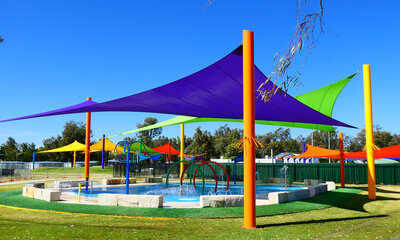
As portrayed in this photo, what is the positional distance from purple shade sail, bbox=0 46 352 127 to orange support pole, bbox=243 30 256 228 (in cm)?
102

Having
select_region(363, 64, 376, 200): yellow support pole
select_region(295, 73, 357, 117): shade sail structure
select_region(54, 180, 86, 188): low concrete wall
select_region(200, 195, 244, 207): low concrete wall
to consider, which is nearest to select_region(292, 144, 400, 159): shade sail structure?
select_region(295, 73, 357, 117): shade sail structure

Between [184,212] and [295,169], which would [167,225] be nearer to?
[184,212]

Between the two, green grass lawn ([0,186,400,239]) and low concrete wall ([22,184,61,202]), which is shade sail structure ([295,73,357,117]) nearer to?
green grass lawn ([0,186,400,239])

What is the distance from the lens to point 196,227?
21.9ft

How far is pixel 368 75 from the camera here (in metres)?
12.1

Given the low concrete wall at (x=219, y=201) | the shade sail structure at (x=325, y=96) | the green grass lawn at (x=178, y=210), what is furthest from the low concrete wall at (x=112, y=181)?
the shade sail structure at (x=325, y=96)

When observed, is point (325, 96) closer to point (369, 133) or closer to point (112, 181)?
point (369, 133)

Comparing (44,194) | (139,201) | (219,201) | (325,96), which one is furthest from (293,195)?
(44,194)

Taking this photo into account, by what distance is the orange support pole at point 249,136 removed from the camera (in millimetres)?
6621

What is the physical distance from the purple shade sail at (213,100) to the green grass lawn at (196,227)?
301cm

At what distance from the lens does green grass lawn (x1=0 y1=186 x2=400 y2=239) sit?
5.90 meters

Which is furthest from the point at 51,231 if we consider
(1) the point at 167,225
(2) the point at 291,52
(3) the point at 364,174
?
(3) the point at 364,174

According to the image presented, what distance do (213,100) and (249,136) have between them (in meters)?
3.74

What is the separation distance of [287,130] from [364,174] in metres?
54.0
